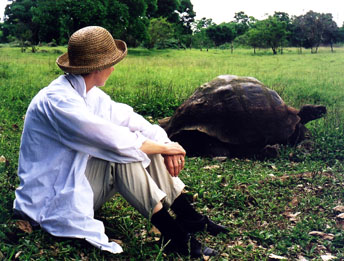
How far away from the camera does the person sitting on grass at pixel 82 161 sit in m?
2.74

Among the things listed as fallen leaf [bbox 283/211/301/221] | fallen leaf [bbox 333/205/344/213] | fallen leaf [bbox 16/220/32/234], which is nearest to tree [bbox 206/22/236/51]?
fallen leaf [bbox 333/205/344/213]

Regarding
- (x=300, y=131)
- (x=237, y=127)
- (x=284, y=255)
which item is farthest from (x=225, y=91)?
(x=284, y=255)

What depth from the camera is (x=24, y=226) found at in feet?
9.82

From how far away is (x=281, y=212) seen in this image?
3990mm

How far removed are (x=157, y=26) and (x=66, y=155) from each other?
26624mm

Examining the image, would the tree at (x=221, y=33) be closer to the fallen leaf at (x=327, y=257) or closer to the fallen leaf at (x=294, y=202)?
the fallen leaf at (x=294, y=202)

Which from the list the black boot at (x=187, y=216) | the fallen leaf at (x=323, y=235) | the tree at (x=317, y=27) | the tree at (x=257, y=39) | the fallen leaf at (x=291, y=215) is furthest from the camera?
the tree at (x=257, y=39)

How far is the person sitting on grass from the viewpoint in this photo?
2.74m

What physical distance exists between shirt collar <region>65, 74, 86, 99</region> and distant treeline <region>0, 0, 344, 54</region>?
617 inches

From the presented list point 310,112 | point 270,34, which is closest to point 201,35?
point 270,34

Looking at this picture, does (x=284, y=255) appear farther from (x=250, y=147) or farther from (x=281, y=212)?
(x=250, y=147)

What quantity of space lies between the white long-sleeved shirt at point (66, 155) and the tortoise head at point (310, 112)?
13.5ft

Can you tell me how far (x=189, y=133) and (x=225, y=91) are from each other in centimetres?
79

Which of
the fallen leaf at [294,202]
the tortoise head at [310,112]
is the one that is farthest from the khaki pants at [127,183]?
the tortoise head at [310,112]
